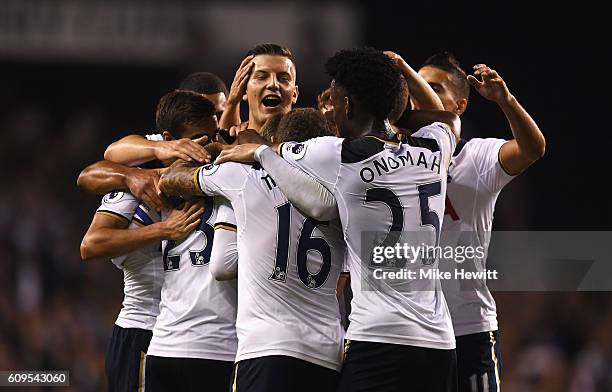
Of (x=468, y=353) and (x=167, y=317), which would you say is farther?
(x=468, y=353)

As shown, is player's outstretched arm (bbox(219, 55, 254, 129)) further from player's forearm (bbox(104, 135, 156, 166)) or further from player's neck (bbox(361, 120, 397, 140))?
player's neck (bbox(361, 120, 397, 140))

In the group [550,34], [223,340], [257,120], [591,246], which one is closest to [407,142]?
[223,340]

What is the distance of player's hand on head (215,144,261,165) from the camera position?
11.7 feet

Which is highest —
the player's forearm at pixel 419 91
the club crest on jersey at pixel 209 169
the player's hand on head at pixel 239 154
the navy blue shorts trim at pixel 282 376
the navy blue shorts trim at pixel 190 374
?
the player's forearm at pixel 419 91

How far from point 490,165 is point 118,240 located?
1797 mm

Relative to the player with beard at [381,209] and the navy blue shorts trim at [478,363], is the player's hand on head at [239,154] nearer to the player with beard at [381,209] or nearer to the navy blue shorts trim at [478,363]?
the player with beard at [381,209]

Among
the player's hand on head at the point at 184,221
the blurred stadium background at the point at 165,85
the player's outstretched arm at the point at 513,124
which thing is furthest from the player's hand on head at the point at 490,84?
the blurred stadium background at the point at 165,85

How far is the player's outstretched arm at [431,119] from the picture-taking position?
3.94 metres

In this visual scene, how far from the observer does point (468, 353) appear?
4281 mm

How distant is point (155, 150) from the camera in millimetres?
4086

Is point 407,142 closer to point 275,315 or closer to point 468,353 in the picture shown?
point 275,315

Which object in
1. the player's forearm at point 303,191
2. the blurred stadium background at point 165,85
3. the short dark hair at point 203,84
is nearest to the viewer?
the player's forearm at point 303,191

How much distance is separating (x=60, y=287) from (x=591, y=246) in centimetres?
531

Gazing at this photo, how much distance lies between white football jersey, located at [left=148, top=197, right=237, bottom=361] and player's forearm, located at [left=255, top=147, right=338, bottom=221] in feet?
1.58
